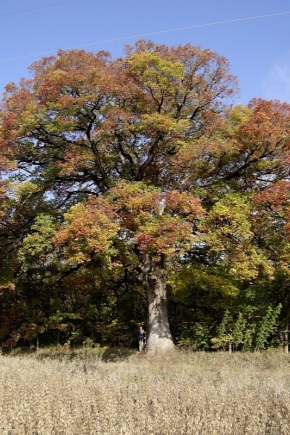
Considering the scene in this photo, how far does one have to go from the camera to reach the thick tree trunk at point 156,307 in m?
13.9

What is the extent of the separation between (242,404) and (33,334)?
1346 centimetres

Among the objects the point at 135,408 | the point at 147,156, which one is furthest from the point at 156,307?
the point at 135,408

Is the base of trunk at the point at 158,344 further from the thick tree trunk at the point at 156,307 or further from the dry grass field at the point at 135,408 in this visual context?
the dry grass field at the point at 135,408

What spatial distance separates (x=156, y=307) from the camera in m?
14.5

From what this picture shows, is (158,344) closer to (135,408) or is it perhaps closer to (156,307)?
(156,307)

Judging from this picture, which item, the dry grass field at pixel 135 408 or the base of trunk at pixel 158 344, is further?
the base of trunk at pixel 158 344

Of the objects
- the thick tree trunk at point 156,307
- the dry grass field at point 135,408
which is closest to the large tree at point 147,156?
the thick tree trunk at point 156,307

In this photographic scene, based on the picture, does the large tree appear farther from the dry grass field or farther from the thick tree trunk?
the dry grass field

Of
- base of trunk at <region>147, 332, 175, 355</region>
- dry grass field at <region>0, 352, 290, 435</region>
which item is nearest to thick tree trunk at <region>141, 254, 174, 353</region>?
base of trunk at <region>147, 332, 175, 355</region>

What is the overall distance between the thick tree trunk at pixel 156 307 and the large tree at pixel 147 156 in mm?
36

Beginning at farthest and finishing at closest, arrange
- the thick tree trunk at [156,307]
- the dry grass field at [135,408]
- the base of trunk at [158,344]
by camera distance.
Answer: the thick tree trunk at [156,307]
the base of trunk at [158,344]
the dry grass field at [135,408]

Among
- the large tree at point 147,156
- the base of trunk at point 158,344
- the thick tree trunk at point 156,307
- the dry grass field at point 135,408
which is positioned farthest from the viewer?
the thick tree trunk at point 156,307

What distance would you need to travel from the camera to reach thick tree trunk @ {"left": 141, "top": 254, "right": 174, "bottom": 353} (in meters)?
13.9

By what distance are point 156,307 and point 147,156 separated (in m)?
5.44
